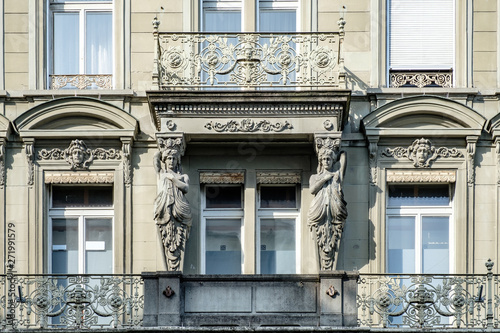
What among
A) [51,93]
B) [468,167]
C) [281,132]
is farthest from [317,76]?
[51,93]

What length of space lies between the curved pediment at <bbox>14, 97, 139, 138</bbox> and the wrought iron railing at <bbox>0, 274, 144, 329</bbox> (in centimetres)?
267

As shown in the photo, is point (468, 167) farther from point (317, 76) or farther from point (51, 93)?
point (51, 93)

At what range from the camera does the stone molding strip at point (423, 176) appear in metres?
27.0

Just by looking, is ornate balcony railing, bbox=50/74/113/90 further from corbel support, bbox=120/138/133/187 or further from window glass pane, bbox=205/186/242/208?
window glass pane, bbox=205/186/242/208

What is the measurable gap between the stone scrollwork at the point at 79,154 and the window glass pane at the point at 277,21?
3.59m

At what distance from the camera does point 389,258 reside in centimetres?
2700

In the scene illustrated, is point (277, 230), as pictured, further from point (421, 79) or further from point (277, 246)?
→ point (421, 79)

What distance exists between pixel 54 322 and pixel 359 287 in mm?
5353

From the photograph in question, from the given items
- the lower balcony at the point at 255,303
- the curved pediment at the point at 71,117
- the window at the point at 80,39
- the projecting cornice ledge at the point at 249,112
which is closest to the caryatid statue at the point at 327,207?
the projecting cornice ledge at the point at 249,112

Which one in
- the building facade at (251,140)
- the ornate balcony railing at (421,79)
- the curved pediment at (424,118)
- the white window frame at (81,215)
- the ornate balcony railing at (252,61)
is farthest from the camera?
the ornate balcony railing at (421,79)

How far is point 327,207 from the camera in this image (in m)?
26.1

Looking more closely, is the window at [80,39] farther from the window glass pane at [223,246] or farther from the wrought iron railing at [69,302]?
the wrought iron railing at [69,302]

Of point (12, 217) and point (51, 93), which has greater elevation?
point (51, 93)

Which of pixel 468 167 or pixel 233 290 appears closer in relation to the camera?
pixel 233 290
